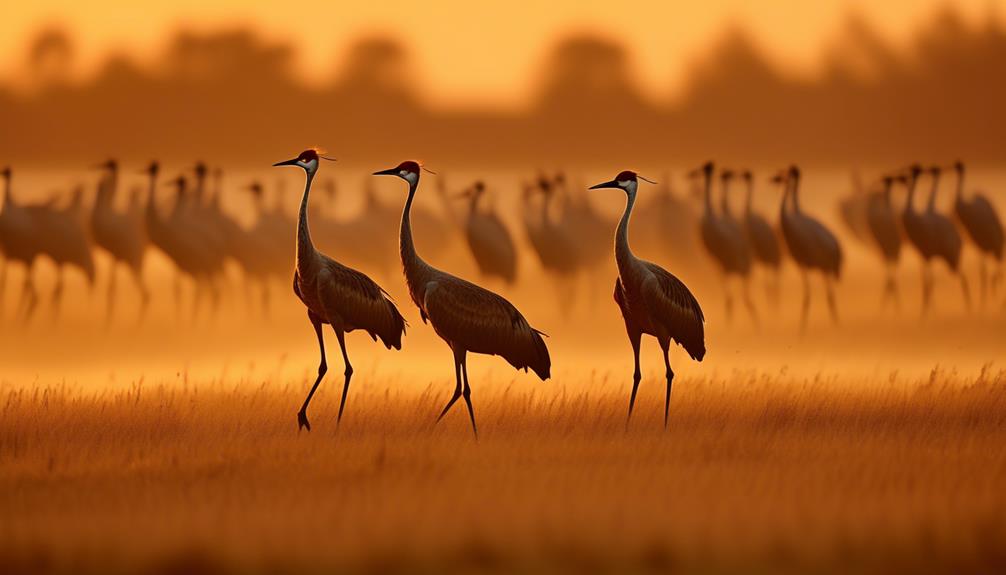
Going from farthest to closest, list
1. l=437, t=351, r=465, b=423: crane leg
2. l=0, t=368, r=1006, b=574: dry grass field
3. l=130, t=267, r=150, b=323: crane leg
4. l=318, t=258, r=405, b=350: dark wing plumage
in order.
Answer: l=130, t=267, r=150, b=323: crane leg
l=318, t=258, r=405, b=350: dark wing plumage
l=437, t=351, r=465, b=423: crane leg
l=0, t=368, r=1006, b=574: dry grass field

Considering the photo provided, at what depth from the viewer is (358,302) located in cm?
1164

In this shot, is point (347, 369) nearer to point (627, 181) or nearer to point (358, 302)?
point (358, 302)

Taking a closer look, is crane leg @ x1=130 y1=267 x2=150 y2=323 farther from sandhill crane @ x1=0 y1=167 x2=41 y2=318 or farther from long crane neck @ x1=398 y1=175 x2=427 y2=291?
long crane neck @ x1=398 y1=175 x2=427 y2=291

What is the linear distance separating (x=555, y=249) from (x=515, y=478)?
15.9 metres

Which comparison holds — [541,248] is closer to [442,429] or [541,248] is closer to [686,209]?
[686,209]

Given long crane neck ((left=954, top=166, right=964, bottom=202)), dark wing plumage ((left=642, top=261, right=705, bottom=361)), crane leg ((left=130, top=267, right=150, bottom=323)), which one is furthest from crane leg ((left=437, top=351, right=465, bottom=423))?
long crane neck ((left=954, top=166, right=964, bottom=202))

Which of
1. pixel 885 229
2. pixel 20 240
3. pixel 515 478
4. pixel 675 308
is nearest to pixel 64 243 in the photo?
pixel 20 240

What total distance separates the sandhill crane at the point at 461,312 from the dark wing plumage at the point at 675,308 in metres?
0.87

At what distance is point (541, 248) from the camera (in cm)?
2491

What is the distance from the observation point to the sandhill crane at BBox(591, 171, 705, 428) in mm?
11633

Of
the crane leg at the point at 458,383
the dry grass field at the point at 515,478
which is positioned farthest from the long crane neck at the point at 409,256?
the dry grass field at the point at 515,478

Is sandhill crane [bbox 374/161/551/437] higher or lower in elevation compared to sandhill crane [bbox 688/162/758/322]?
lower

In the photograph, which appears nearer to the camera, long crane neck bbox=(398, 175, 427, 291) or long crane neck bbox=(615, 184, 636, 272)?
long crane neck bbox=(398, 175, 427, 291)

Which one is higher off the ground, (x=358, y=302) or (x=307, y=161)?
(x=307, y=161)
